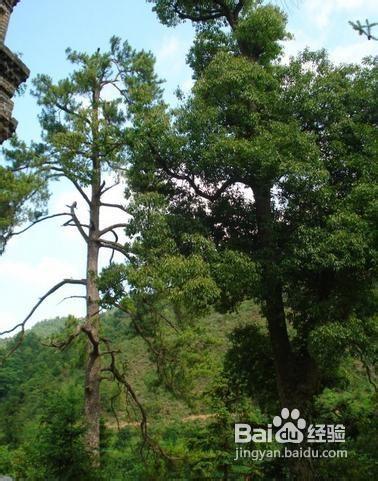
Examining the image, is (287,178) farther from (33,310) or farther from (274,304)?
(33,310)

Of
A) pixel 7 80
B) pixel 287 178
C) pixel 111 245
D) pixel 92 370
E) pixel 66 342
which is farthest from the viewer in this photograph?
pixel 111 245

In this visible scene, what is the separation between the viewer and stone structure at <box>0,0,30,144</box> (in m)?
5.02

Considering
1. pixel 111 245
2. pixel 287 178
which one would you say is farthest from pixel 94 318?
pixel 287 178

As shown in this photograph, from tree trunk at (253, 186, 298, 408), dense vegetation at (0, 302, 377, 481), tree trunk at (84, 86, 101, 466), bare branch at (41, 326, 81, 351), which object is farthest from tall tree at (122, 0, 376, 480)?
bare branch at (41, 326, 81, 351)

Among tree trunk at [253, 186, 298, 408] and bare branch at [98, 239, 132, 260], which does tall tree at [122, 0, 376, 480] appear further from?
bare branch at [98, 239, 132, 260]

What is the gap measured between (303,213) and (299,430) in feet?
13.8

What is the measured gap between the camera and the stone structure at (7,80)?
5.02 metres

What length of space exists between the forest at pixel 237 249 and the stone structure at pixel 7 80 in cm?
337

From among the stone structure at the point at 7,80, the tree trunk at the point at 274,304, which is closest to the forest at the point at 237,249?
the tree trunk at the point at 274,304

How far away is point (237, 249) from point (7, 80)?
17.2ft

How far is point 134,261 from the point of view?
8.70m

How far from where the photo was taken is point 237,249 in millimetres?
9086

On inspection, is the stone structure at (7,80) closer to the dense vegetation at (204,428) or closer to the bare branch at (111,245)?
the dense vegetation at (204,428)

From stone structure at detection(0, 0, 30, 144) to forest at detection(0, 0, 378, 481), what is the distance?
11.0 ft
